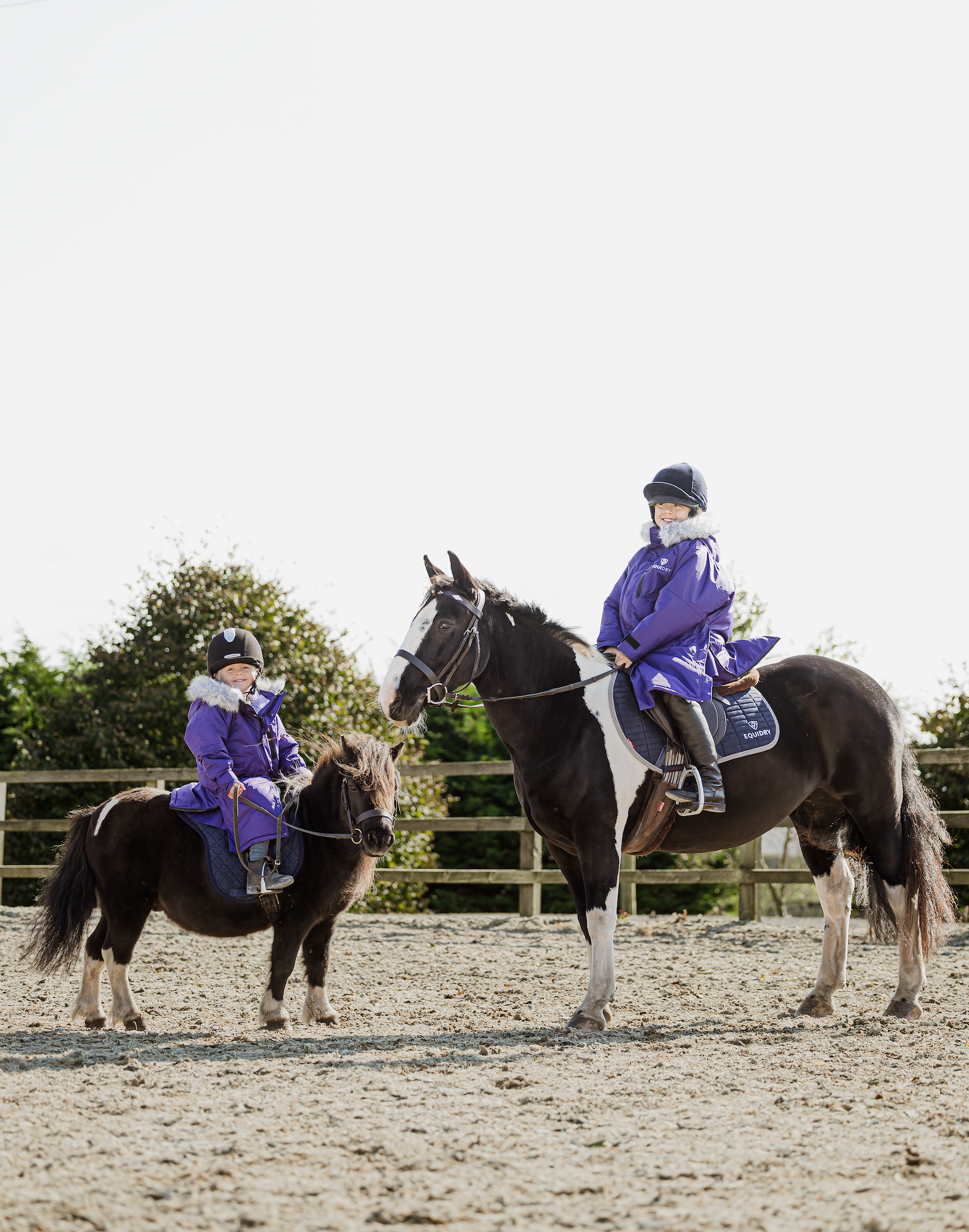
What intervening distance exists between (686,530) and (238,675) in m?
2.31

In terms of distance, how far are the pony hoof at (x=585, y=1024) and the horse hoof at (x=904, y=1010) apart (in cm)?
149

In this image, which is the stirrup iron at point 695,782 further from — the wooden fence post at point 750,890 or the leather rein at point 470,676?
the wooden fence post at point 750,890

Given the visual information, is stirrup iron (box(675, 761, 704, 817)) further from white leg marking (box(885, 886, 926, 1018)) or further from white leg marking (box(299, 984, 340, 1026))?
white leg marking (box(299, 984, 340, 1026))

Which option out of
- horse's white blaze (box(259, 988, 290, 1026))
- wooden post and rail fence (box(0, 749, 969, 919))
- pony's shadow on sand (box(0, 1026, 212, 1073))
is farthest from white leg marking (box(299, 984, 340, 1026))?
wooden post and rail fence (box(0, 749, 969, 919))

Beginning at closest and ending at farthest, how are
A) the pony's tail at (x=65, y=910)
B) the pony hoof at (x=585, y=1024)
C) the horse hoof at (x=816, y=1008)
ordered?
the pony hoof at (x=585, y=1024) → the pony's tail at (x=65, y=910) → the horse hoof at (x=816, y=1008)

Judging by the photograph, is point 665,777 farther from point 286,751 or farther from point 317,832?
point 286,751

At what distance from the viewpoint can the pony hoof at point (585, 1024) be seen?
473cm

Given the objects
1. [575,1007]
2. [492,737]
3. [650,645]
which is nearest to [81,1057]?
[575,1007]

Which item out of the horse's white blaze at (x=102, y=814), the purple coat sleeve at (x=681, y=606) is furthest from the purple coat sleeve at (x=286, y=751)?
the purple coat sleeve at (x=681, y=606)

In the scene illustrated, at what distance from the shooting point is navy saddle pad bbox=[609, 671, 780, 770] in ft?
16.3

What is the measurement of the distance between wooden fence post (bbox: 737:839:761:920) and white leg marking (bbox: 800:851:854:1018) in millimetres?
3623

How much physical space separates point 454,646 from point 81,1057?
7.36 ft

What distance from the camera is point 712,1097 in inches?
134

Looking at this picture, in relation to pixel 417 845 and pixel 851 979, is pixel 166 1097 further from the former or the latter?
pixel 417 845
